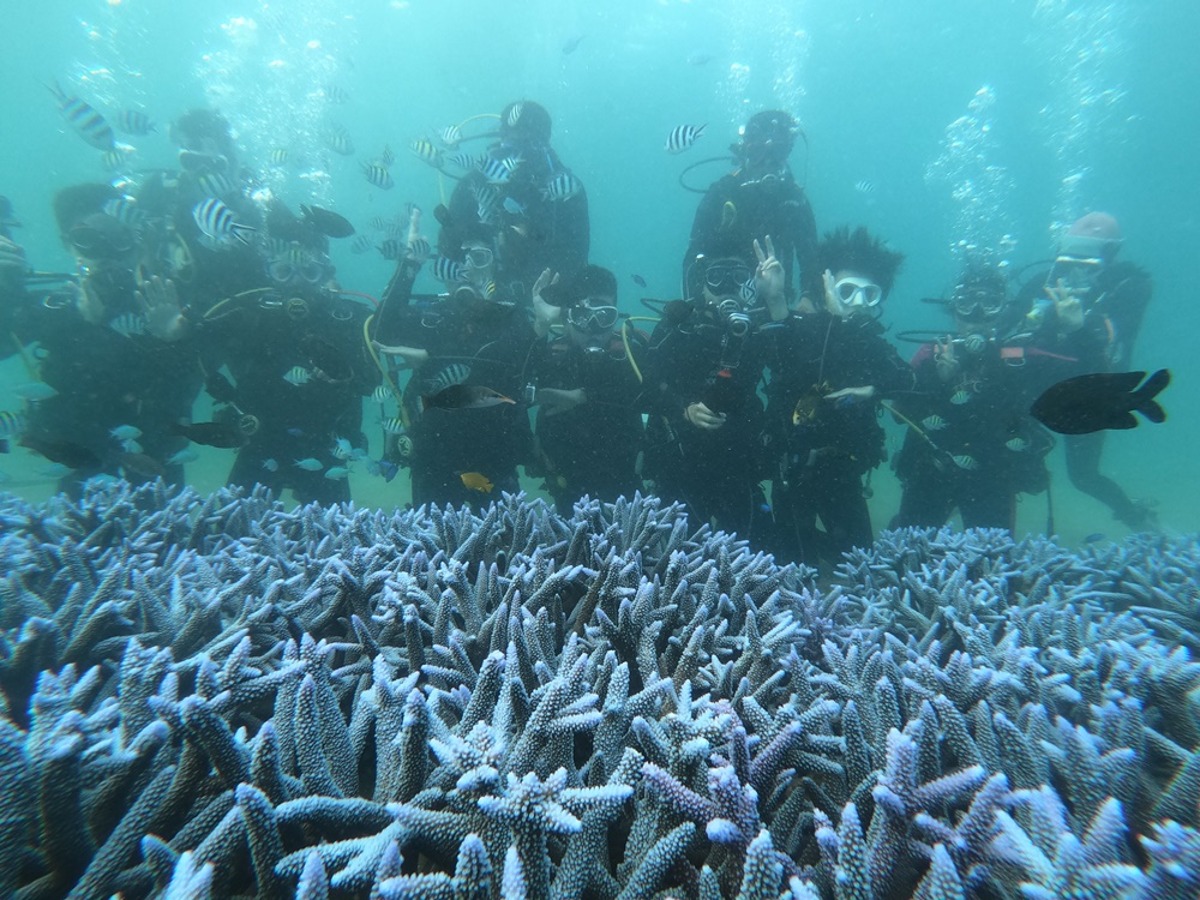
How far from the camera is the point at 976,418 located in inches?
275

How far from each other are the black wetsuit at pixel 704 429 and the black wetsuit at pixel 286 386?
3917 mm

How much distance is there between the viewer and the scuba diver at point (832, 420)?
5758mm

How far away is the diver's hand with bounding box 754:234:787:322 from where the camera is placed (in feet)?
19.0

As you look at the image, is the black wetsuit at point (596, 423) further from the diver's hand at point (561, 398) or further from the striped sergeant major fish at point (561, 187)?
the striped sergeant major fish at point (561, 187)

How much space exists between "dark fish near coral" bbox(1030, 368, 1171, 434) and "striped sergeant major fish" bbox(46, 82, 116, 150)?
11848mm

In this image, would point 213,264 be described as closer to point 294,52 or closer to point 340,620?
point 340,620

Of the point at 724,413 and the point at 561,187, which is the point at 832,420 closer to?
the point at 724,413

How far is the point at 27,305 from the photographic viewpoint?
6.82m

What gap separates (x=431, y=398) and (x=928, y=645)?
3.17 m

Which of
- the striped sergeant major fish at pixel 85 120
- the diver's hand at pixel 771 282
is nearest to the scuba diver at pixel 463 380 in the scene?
the diver's hand at pixel 771 282

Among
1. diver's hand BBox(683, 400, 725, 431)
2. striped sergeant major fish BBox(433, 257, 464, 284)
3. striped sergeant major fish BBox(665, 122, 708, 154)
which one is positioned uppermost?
striped sergeant major fish BBox(665, 122, 708, 154)

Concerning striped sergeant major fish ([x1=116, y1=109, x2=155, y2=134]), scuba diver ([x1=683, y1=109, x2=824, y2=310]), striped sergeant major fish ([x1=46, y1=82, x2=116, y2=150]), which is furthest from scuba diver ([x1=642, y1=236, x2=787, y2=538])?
striped sergeant major fish ([x1=116, y1=109, x2=155, y2=134])

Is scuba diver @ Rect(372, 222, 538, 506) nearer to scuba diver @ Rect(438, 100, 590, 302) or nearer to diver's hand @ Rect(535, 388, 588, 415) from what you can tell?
diver's hand @ Rect(535, 388, 588, 415)

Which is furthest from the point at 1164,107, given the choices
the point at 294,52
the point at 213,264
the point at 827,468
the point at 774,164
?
the point at 294,52
